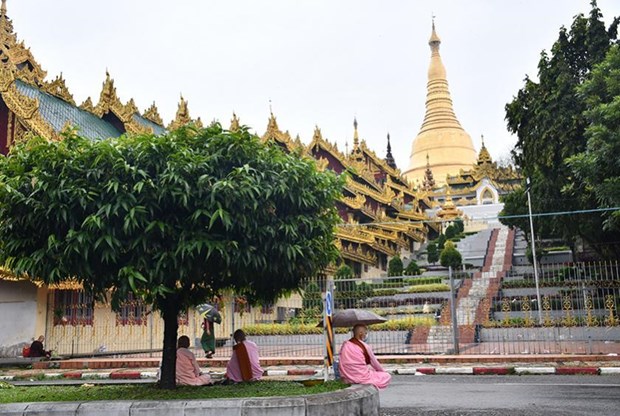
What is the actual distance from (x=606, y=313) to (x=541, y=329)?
184 cm

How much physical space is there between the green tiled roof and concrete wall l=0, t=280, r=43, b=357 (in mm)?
7329

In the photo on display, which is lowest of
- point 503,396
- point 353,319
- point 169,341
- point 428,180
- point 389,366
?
point 503,396

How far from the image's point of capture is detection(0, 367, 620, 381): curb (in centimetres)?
1305

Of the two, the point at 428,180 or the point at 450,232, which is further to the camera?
the point at 428,180

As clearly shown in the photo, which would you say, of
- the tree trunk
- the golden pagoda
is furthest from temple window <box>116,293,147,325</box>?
the golden pagoda

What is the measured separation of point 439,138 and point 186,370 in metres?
66.5

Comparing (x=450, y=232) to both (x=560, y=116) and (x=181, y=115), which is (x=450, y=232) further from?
(x=560, y=116)

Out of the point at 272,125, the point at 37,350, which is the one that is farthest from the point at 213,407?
the point at 272,125

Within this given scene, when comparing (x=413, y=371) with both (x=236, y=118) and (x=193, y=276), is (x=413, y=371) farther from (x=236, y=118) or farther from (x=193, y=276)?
(x=236, y=118)

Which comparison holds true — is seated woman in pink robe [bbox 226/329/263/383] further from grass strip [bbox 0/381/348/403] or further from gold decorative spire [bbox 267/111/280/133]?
gold decorative spire [bbox 267/111/280/133]

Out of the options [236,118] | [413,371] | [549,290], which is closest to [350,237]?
[236,118]

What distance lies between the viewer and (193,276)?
7660 mm

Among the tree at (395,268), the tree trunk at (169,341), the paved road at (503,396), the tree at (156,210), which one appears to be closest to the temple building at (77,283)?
the tree at (156,210)

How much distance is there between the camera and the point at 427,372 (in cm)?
1396
